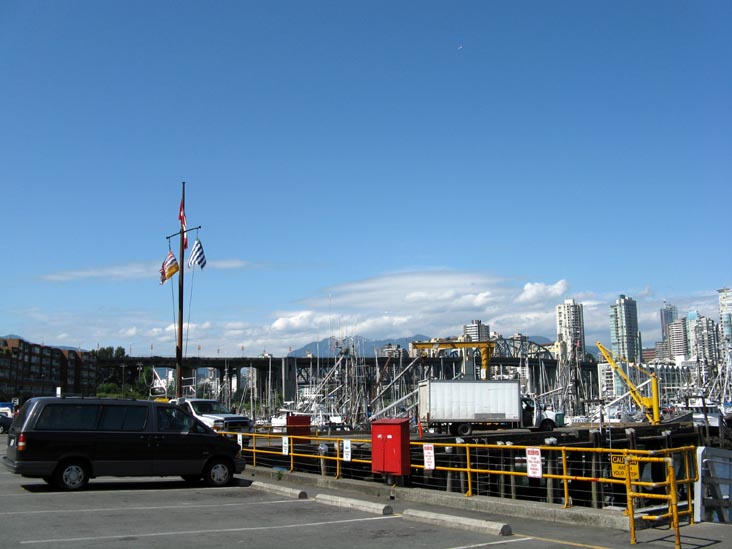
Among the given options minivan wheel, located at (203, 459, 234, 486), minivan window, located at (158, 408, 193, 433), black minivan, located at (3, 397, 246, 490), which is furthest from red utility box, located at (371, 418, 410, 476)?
minivan window, located at (158, 408, 193, 433)

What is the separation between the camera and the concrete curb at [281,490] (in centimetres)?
1603

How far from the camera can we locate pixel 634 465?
11.8 metres

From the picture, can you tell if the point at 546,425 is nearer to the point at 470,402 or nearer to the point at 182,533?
the point at 470,402

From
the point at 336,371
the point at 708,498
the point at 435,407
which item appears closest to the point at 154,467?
the point at 708,498

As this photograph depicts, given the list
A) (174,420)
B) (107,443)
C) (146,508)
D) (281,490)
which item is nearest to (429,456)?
(281,490)

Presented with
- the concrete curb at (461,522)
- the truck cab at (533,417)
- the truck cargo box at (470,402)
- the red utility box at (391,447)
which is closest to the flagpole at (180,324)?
the red utility box at (391,447)

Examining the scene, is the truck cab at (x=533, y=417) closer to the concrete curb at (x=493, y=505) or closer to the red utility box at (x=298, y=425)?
the red utility box at (x=298, y=425)

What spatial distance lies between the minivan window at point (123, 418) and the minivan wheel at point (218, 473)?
1981 millimetres

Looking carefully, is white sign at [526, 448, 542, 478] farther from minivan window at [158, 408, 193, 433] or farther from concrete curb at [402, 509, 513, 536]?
Result: minivan window at [158, 408, 193, 433]

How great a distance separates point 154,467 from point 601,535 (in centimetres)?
1037

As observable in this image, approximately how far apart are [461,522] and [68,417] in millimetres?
9377

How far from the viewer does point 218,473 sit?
59.2 ft

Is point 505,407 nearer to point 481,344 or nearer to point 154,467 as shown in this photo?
point 481,344

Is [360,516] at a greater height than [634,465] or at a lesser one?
lesser
